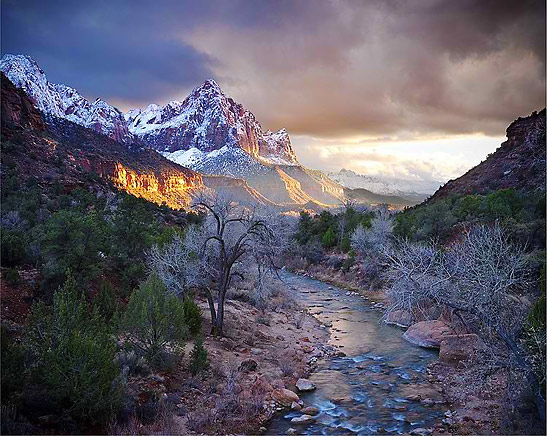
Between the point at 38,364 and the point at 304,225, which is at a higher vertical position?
the point at 304,225

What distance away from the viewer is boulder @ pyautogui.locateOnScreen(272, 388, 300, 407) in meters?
12.5

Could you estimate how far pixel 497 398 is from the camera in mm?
12055

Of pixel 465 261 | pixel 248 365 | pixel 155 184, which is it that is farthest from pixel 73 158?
pixel 465 261

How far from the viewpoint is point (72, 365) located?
26.4 feet

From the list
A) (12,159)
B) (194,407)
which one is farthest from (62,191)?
(194,407)

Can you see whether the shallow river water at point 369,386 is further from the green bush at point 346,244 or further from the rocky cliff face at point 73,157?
the green bush at point 346,244

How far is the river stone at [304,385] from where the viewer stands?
13.8 meters

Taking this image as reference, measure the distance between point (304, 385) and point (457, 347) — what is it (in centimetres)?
655

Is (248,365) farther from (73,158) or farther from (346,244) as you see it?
(73,158)

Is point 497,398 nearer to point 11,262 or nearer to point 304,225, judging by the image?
point 11,262

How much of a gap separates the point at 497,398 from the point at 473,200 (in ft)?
96.5

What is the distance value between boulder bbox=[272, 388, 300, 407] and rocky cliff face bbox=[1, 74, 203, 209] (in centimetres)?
1071

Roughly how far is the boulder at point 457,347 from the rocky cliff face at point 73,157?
41.1 ft

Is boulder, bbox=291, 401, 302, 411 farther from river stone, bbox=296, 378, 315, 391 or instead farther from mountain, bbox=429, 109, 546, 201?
mountain, bbox=429, 109, 546, 201
